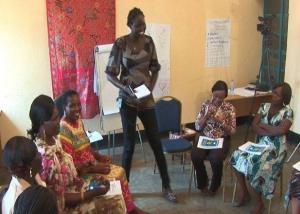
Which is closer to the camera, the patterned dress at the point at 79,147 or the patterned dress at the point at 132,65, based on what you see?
the patterned dress at the point at 79,147

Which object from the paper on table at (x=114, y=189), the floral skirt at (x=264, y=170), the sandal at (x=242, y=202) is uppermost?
the paper on table at (x=114, y=189)

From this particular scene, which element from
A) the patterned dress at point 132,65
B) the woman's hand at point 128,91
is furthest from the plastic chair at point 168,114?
the woman's hand at point 128,91

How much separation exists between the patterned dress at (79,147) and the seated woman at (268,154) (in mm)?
1025

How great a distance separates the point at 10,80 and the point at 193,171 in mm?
2108

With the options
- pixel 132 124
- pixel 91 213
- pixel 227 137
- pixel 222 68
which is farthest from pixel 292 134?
pixel 91 213

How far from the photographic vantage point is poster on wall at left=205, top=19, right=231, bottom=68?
15.8 feet

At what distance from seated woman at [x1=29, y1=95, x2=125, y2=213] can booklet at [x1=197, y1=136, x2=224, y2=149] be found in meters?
1.25

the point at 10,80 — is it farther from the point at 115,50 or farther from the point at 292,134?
the point at 292,134

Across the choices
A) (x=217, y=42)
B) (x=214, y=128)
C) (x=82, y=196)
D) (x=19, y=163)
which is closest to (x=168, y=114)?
(x=214, y=128)

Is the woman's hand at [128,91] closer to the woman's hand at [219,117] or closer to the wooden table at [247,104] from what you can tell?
the woman's hand at [219,117]

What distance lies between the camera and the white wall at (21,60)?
3.80 m

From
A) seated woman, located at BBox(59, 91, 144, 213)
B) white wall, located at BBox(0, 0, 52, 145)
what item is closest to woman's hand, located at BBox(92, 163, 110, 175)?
seated woman, located at BBox(59, 91, 144, 213)

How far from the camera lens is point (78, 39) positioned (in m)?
4.01

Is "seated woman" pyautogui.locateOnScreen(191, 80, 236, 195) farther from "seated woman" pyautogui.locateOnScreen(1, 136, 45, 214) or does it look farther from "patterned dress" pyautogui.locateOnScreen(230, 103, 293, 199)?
"seated woman" pyautogui.locateOnScreen(1, 136, 45, 214)
